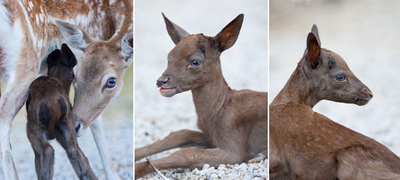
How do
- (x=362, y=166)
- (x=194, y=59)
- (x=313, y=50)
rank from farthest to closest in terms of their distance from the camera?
(x=194, y=59) → (x=313, y=50) → (x=362, y=166)

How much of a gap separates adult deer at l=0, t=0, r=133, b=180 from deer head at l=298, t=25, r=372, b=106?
1.11 meters

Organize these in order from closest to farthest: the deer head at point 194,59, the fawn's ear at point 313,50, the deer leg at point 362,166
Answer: the deer leg at point 362,166 < the fawn's ear at point 313,50 < the deer head at point 194,59

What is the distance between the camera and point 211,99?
3160 mm

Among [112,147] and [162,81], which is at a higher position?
[162,81]

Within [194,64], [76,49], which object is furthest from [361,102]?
[76,49]

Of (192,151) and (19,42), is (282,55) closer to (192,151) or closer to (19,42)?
(192,151)

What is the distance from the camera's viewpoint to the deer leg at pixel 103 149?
3189 mm

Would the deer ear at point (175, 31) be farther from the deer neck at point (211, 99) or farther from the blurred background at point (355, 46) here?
the blurred background at point (355, 46)

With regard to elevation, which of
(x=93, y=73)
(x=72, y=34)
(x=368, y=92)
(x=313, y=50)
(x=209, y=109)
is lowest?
(x=209, y=109)

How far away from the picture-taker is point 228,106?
3.18 meters

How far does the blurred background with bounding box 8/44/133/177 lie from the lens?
3094mm

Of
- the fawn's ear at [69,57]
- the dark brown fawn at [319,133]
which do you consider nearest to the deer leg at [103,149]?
the fawn's ear at [69,57]

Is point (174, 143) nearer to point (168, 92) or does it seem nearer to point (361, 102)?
point (168, 92)

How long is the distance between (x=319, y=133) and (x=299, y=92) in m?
0.29
